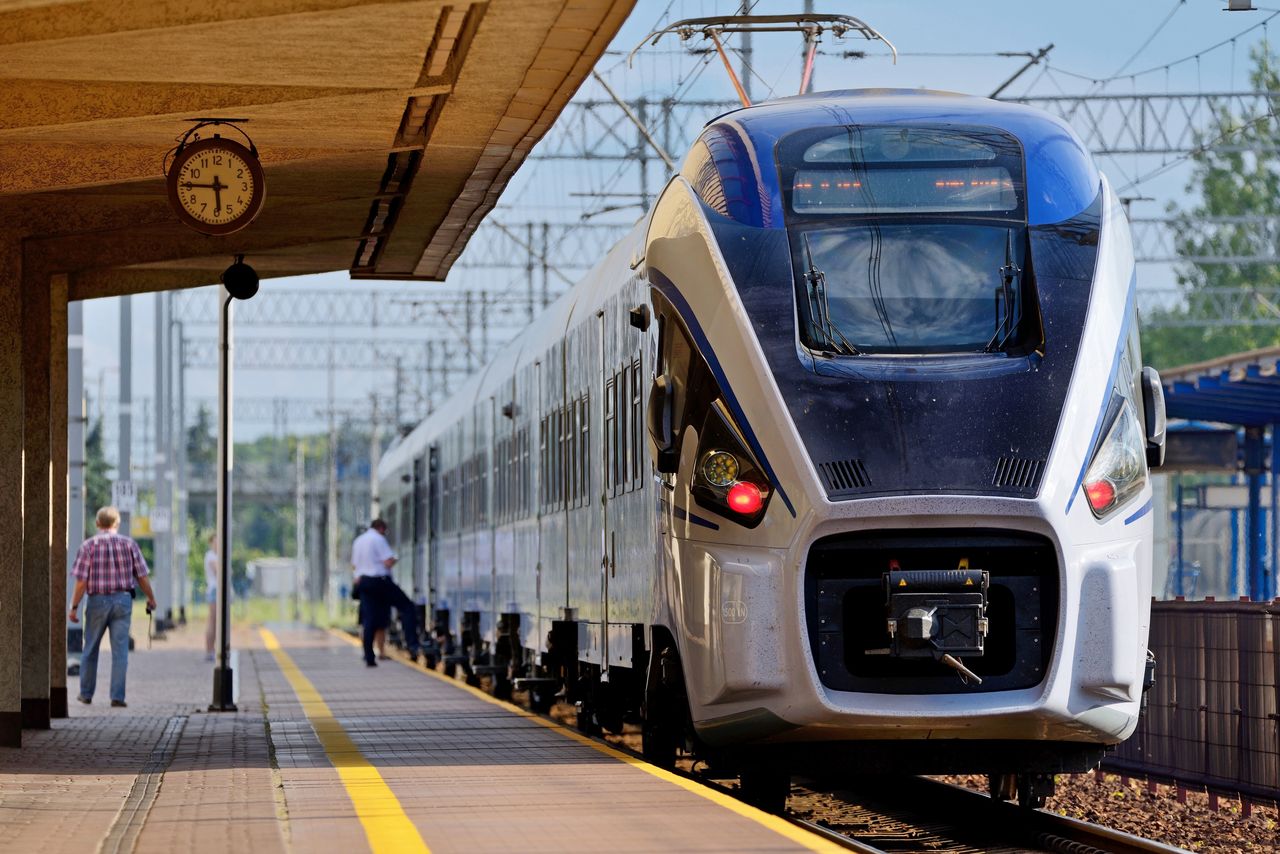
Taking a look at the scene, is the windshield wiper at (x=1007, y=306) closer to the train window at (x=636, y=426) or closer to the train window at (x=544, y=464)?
the train window at (x=636, y=426)

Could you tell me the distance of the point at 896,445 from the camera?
9.42 m

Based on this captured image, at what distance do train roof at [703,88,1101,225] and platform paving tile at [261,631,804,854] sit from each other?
289 centimetres

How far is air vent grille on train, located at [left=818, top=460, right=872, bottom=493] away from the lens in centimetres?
936

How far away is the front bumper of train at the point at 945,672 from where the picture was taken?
930 centimetres

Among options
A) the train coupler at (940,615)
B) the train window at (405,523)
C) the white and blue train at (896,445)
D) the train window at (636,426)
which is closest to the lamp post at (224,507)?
the train window at (636,426)

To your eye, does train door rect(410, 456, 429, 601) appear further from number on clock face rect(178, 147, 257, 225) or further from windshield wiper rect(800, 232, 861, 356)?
windshield wiper rect(800, 232, 861, 356)

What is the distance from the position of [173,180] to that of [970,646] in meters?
6.01

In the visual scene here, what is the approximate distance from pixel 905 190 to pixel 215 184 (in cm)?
460

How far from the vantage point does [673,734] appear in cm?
1149

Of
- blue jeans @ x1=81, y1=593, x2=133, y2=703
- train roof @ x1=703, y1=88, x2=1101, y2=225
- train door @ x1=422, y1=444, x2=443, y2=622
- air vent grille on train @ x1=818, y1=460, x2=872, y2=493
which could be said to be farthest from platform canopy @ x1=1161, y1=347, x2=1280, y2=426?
train door @ x1=422, y1=444, x2=443, y2=622

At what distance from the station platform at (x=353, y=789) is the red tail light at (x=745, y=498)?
Answer: 50.8 inches

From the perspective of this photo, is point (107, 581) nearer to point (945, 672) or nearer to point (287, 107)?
point (287, 107)

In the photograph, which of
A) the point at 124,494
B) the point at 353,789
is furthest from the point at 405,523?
the point at 353,789

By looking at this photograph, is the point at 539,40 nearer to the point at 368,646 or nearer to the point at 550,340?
the point at 550,340
